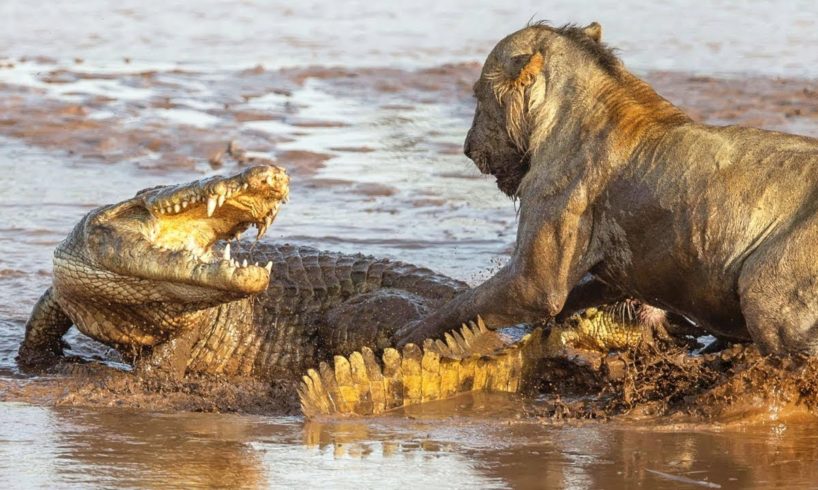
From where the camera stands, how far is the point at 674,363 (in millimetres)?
6613

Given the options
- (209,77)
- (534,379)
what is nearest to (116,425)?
(534,379)

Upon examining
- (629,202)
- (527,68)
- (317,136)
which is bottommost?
(317,136)

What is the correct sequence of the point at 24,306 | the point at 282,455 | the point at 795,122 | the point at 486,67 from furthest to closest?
the point at 795,122 < the point at 24,306 < the point at 486,67 < the point at 282,455

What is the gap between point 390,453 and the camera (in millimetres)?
5801

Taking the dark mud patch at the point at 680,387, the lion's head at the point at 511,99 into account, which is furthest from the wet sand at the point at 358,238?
the lion's head at the point at 511,99

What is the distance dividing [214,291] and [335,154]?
22.5 feet

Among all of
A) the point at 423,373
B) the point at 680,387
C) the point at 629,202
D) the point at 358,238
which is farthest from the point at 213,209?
the point at 358,238

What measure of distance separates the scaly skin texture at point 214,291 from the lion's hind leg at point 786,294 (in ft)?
6.66

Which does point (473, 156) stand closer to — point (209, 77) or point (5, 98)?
point (5, 98)

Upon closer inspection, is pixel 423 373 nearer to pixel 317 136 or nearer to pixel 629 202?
pixel 629 202

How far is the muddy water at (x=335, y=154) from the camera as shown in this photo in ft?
18.6

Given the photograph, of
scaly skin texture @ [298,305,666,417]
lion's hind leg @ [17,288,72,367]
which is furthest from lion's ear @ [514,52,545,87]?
lion's hind leg @ [17,288,72,367]

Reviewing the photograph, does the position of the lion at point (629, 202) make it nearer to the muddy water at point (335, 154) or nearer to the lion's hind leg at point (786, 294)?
the lion's hind leg at point (786, 294)

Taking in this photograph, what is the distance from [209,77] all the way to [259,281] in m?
11.5
